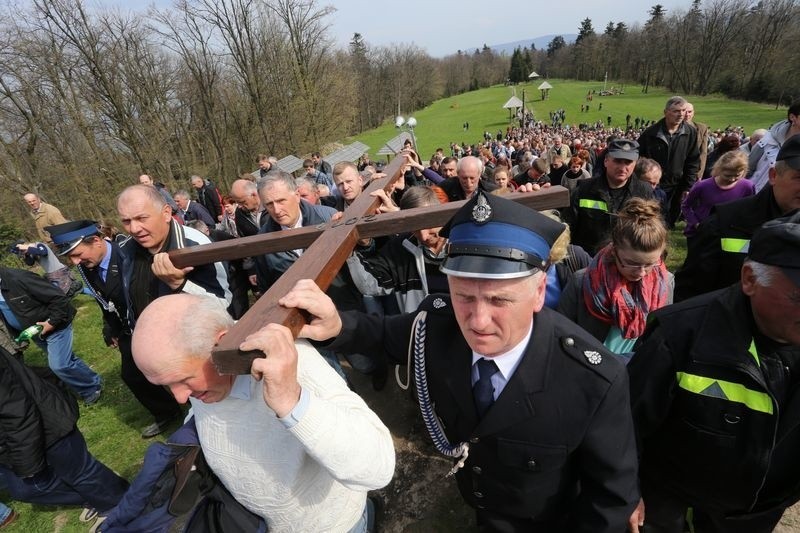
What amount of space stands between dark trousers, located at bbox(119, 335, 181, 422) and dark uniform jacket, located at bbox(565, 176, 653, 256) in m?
5.05

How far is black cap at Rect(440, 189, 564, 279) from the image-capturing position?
53.9 inches

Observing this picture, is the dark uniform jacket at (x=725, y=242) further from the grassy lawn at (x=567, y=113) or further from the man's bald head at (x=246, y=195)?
the grassy lawn at (x=567, y=113)

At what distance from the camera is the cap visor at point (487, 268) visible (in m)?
1.34

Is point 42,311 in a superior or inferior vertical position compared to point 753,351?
inferior

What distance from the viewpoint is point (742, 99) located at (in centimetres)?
4328

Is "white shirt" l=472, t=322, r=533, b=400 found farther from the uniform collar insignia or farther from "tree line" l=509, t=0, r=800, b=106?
"tree line" l=509, t=0, r=800, b=106

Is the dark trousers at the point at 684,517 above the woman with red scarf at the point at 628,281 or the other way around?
the other way around

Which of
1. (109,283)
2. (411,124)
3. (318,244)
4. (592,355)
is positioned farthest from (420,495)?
(411,124)

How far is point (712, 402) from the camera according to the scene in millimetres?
1650

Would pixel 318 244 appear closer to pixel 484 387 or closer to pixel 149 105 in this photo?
pixel 484 387

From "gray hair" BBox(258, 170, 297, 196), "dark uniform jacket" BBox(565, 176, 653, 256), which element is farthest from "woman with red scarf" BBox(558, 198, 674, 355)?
"gray hair" BBox(258, 170, 297, 196)

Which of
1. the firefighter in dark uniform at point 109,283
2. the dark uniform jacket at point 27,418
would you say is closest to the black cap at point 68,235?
the firefighter in dark uniform at point 109,283

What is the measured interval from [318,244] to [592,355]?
1.48 meters

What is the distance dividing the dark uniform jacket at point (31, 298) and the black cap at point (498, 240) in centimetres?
501
